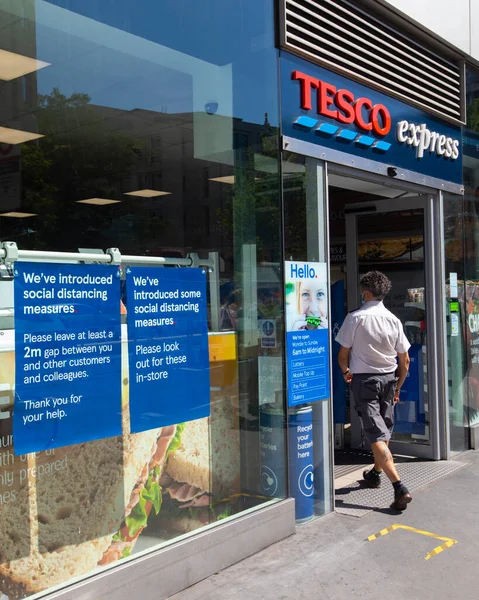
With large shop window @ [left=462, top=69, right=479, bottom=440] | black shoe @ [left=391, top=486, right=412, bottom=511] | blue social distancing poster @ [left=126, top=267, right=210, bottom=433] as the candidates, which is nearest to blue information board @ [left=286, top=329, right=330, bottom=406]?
blue social distancing poster @ [left=126, top=267, right=210, bottom=433]

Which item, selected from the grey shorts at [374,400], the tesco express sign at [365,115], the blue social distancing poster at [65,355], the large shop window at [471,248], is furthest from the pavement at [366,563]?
the tesco express sign at [365,115]

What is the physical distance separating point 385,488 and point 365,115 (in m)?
3.19

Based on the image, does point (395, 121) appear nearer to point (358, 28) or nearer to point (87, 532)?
point (358, 28)

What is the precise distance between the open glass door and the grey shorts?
5.23 ft

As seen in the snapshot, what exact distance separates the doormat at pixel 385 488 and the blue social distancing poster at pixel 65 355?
7.74 feet

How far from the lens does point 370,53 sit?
5.98m

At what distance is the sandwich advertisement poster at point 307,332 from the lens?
4953 millimetres

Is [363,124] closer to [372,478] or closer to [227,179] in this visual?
[227,179]

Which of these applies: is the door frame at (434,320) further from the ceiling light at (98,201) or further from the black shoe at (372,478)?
the ceiling light at (98,201)

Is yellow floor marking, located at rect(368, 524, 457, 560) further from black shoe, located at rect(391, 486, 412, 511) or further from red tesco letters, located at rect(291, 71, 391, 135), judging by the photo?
red tesco letters, located at rect(291, 71, 391, 135)

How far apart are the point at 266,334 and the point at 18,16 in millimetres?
2565

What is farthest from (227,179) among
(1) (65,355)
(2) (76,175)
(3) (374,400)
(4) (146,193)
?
(3) (374,400)

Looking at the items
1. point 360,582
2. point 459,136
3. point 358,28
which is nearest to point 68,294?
point 360,582

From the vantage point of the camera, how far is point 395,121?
249 inches
